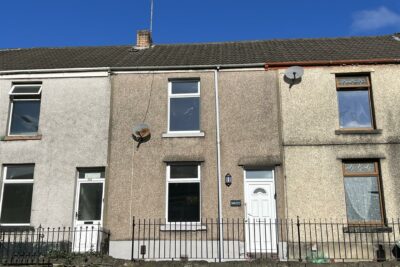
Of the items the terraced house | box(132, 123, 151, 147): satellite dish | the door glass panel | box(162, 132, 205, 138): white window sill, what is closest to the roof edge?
the terraced house

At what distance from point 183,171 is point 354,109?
537cm

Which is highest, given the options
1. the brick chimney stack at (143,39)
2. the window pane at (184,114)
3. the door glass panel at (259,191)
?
the brick chimney stack at (143,39)

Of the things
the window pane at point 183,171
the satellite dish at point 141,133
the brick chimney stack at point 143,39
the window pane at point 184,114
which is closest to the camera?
the window pane at point 183,171

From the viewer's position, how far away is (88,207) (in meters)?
13.1

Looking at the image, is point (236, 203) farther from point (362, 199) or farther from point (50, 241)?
point (50, 241)

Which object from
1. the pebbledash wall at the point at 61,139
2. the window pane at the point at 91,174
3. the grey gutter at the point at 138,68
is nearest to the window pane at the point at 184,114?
the grey gutter at the point at 138,68

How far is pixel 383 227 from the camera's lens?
39.2 ft

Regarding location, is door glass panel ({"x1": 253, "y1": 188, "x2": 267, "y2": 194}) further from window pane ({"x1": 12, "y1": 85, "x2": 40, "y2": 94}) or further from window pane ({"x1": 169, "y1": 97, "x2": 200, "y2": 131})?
window pane ({"x1": 12, "y1": 85, "x2": 40, "y2": 94})

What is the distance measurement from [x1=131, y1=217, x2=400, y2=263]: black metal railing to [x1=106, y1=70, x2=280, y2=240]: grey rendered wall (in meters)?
0.39

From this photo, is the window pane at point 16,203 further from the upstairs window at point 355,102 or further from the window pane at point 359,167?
the upstairs window at point 355,102

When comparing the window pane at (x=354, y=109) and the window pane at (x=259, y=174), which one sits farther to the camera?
the window pane at (x=354, y=109)

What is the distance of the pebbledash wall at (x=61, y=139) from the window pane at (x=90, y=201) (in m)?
0.33

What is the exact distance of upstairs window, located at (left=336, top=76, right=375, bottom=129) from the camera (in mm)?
13133

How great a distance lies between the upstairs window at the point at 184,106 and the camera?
531 inches
